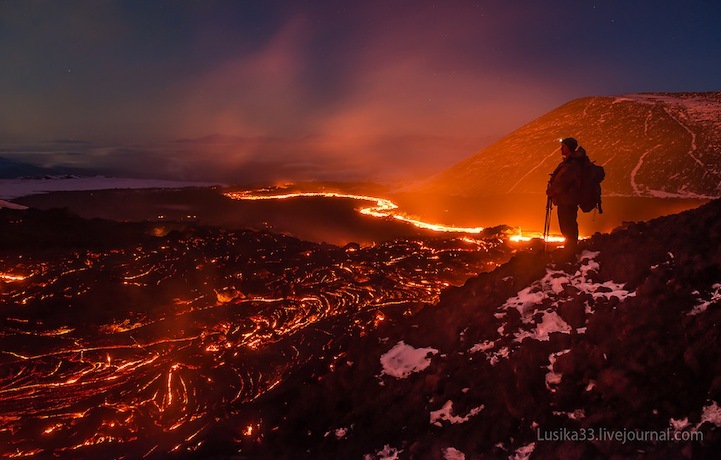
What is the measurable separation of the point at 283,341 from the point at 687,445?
9.83 m

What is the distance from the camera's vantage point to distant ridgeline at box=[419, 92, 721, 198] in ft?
117

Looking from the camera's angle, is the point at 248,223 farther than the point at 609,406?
Yes

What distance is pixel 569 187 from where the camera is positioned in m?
7.84

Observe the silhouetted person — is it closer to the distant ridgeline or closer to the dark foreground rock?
the dark foreground rock

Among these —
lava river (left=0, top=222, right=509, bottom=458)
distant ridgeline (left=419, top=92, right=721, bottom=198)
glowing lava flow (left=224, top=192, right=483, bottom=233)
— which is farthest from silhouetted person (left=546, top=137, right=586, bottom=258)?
distant ridgeline (left=419, top=92, right=721, bottom=198)

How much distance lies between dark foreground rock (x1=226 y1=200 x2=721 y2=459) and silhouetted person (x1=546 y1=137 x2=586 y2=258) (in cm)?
43

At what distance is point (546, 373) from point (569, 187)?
3744 mm

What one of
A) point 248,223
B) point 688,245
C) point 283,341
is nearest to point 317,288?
point 283,341

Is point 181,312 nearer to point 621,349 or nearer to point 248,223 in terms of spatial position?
point 621,349

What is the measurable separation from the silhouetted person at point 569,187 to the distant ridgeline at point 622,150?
31.4 metres

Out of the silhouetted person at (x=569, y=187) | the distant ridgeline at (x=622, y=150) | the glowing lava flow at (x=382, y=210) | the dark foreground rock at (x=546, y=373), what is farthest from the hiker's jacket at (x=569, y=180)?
the distant ridgeline at (x=622, y=150)

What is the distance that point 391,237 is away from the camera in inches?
1120

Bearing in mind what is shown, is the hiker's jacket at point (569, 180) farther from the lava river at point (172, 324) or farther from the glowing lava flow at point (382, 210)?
the glowing lava flow at point (382, 210)

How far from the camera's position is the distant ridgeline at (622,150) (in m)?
35.5
